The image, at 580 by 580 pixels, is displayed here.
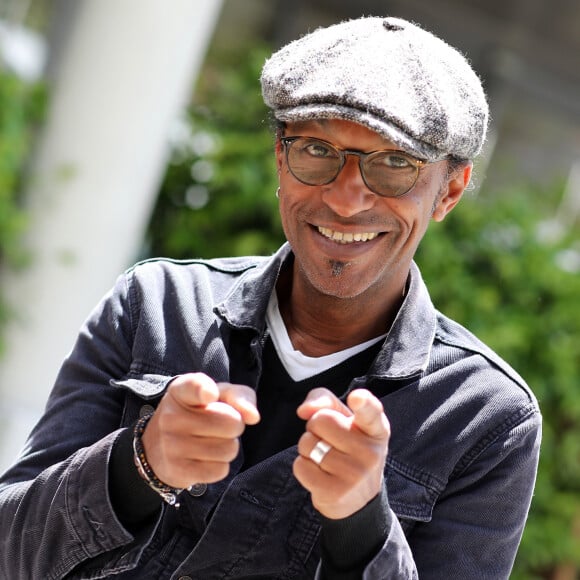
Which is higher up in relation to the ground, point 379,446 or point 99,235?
point 379,446

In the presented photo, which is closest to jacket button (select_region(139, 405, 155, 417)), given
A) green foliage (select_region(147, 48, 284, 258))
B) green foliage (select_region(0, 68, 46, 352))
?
green foliage (select_region(0, 68, 46, 352))

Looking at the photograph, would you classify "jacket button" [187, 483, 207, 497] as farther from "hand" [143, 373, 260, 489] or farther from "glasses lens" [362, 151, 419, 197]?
"glasses lens" [362, 151, 419, 197]

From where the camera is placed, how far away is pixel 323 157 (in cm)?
212

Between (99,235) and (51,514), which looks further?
(99,235)

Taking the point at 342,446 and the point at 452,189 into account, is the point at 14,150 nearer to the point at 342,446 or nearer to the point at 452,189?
the point at 452,189

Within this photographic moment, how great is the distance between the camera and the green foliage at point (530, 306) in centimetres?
Result: 587

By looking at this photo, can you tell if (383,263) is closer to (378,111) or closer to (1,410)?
(378,111)

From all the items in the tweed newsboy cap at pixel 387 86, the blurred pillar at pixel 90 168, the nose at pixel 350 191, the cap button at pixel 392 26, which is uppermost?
the cap button at pixel 392 26

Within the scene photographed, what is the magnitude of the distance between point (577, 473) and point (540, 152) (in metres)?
3.81

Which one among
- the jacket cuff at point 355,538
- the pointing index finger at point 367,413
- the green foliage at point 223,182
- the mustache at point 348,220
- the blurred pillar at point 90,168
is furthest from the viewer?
the green foliage at point 223,182

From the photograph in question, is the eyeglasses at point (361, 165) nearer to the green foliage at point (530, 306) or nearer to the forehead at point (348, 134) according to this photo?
the forehead at point (348, 134)

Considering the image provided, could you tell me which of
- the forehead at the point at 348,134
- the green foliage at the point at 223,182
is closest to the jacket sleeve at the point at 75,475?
the forehead at the point at 348,134

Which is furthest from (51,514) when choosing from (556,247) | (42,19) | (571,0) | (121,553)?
(571,0)

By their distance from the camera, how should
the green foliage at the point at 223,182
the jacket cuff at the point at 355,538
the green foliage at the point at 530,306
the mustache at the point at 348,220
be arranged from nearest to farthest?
the jacket cuff at the point at 355,538 → the mustache at the point at 348,220 → the green foliage at the point at 223,182 → the green foliage at the point at 530,306
